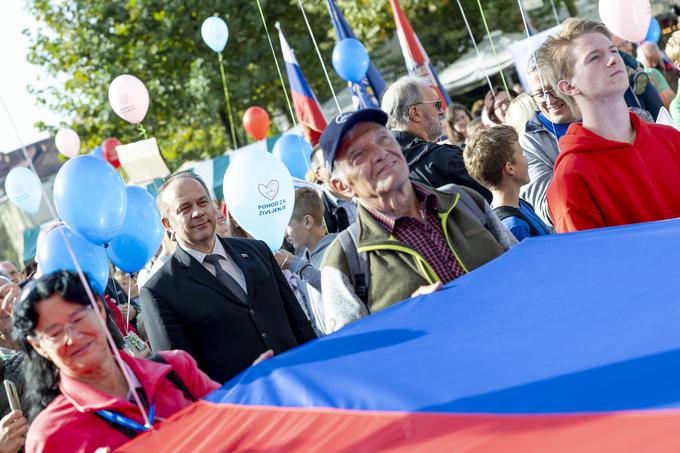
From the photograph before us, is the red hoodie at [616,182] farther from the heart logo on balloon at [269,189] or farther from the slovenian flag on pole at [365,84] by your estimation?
the slovenian flag on pole at [365,84]

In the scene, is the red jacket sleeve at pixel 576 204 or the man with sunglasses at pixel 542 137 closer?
the red jacket sleeve at pixel 576 204

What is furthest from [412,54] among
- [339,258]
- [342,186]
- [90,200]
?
[339,258]

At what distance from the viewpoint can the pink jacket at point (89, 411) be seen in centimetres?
273

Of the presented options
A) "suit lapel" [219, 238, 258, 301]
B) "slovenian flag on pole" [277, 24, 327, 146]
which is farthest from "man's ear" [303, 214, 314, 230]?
"slovenian flag on pole" [277, 24, 327, 146]

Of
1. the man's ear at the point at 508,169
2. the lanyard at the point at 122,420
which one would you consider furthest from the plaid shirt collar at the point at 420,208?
the man's ear at the point at 508,169

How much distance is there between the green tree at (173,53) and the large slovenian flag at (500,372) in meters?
23.3

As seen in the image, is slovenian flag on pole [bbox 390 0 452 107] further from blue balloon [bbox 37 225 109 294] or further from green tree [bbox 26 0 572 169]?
green tree [bbox 26 0 572 169]

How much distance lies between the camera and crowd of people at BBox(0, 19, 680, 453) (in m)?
2.82

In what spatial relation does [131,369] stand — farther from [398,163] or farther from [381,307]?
[398,163]

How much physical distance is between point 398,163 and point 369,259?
1.14 ft

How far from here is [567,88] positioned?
3.36 m

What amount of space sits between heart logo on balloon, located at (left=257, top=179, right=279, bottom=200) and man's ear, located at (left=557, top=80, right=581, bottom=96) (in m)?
3.38

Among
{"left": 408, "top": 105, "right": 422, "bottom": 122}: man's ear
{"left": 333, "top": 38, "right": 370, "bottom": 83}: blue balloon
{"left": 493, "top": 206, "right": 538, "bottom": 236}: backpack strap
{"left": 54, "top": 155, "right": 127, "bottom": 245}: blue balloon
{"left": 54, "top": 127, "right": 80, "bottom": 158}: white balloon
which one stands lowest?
{"left": 493, "top": 206, "right": 538, "bottom": 236}: backpack strap

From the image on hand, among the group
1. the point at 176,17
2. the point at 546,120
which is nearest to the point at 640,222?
the point at 546,120
